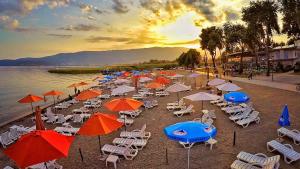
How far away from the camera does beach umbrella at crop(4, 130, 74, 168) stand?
6.94 metres

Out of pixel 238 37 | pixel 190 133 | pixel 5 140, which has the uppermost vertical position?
pixel 238 37

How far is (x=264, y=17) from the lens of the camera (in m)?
40.6

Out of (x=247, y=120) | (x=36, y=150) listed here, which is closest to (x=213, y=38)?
(x=247, y=120)

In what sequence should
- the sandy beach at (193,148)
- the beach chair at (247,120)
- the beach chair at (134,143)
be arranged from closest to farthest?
the sandy beach at (193,148) → the beach chair at (134,143) → the beach chair at (247,120)

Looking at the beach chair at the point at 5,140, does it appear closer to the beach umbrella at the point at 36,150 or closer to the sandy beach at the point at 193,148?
the sandy beach at the point at 193,148

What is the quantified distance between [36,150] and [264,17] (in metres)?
42.0

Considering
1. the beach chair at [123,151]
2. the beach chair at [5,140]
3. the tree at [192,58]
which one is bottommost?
the beach chair at [5,140]

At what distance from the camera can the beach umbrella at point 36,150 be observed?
694cm

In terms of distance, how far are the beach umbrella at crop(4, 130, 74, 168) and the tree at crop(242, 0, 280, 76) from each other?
1630 inches

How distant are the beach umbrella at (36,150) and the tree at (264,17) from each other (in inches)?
1630

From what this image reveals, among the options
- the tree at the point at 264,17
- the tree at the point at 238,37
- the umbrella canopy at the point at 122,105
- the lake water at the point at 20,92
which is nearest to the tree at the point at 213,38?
the tree at the point at 238,37

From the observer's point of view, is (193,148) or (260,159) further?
(193,148)

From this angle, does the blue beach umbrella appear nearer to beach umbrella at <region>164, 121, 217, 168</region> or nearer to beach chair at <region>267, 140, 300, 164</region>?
beach chair at <region>267, 140, 300, 164</region>

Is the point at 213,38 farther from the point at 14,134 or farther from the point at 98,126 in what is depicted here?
the point at 98,126
